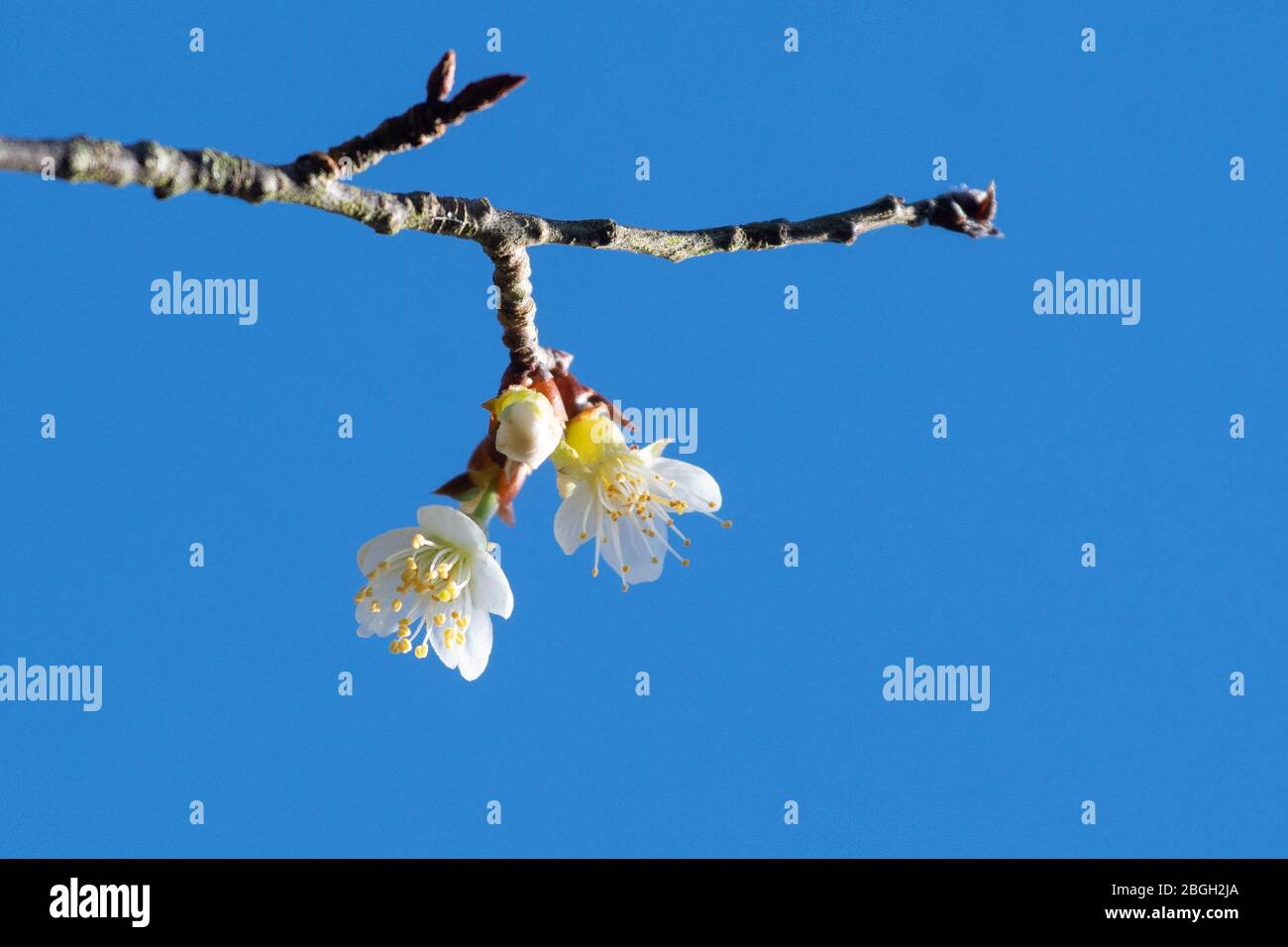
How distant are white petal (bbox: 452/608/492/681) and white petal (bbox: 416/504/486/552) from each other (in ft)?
0.43

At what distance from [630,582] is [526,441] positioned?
1.27ft

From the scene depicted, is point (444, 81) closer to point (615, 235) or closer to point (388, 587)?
point (615, 235)

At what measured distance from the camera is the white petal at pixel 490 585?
6.09 ft

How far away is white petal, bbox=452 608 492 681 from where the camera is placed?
193 cm

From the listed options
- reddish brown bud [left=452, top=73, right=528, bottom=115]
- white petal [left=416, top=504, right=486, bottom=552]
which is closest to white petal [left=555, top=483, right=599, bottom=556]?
white petal [left=416, top=504, right=486, bottom=552]

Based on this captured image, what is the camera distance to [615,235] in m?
1.56

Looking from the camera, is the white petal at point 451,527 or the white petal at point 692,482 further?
the white petal at point 692,482

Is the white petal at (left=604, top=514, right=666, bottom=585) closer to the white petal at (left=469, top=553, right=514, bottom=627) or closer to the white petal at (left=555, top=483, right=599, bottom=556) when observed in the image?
→ the white petal at (left=555, top=483, right=599, bottom=556)

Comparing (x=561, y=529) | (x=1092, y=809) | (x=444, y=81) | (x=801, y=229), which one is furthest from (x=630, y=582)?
(x=1092, y=809)

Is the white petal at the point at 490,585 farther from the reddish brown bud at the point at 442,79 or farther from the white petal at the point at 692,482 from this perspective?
→ the reddish brown bud at the point at 442,79

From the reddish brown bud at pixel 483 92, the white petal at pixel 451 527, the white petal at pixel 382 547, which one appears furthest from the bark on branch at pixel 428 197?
the white petal at pixel 382 547

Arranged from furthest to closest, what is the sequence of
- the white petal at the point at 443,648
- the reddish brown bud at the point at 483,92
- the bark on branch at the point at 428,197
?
1. the white petal at the point at 443,648
2. the reddish brown bud at the point at 483,92
3. the bark on branch at the point at 428,197

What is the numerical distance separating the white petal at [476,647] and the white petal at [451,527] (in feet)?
0.43

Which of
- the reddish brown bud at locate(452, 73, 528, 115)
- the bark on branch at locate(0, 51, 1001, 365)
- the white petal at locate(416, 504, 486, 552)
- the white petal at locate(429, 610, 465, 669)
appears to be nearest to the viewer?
the bark on branch at locate(0, 51, 1001, 365)
